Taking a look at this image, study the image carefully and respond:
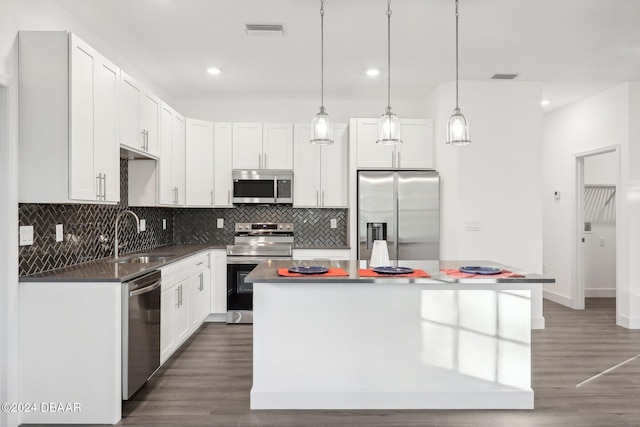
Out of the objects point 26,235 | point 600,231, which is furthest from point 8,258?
point 600,231

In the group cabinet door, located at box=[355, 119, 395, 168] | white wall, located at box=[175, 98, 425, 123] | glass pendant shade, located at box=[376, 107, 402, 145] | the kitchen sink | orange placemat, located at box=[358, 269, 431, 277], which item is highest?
white wall, located at box=[175, 98, 425, 123]

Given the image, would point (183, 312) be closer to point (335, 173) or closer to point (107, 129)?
point (107, 129)

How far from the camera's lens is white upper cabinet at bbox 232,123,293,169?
5273mm

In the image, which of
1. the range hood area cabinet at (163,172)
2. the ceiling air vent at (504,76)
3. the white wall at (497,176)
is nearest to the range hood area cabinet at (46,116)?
the range hood area cabinet at (163,172)

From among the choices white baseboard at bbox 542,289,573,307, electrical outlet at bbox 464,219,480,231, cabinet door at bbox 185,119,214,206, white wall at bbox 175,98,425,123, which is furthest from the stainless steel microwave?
white baseboard at bbox 542,289,573,307

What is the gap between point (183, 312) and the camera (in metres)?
4.00

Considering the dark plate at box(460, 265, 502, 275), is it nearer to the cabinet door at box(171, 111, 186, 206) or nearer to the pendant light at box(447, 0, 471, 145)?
the pendant light at box(447, 0, 471, 145)

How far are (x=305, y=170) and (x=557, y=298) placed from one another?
411 centimetres

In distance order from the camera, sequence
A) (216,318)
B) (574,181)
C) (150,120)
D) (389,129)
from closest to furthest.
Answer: (389,129)
(150,120)
(216,318)
(574,181)

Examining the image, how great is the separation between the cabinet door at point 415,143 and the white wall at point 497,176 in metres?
0.25

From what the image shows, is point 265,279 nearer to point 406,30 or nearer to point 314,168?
point 406,30

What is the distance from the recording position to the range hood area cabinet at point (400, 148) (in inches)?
199

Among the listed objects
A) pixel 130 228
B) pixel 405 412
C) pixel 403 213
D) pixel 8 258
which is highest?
pixel 403 213

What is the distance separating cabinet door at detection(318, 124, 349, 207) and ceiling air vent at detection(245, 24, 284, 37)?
72.4 inches
